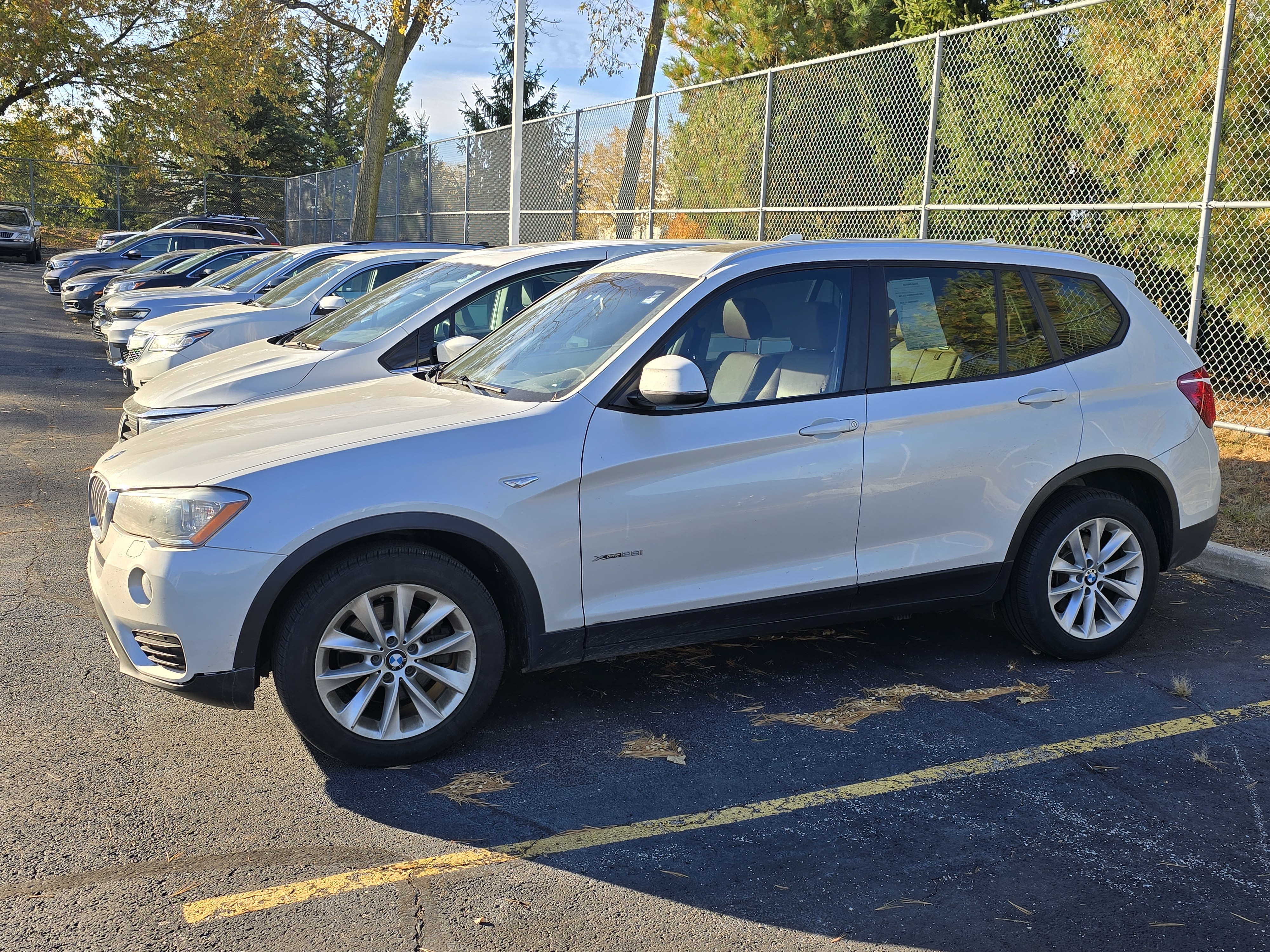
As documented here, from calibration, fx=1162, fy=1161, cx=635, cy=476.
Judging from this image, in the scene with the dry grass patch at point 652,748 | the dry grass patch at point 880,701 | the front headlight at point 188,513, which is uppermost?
the front headlight at point 188,513

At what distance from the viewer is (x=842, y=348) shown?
476 centimetres

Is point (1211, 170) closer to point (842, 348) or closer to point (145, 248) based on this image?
point (842, 348)

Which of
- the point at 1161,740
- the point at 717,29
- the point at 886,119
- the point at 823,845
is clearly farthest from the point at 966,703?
the point at 717,29

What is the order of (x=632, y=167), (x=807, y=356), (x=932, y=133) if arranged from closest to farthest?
(x=807, y=356), (x=932, y=133), (x=632, y=167)

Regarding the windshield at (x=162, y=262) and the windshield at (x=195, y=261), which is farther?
the windshield at (x=162, y=262)

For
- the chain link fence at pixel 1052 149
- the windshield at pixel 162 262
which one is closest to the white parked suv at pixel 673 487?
the chain link fence at pixel 1052 149

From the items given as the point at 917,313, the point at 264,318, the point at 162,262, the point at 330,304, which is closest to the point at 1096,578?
the point at 917,313

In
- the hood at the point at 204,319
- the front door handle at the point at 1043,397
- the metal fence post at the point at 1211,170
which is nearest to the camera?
the front door handle at the point at 1043,397

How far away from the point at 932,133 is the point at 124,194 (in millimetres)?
46942

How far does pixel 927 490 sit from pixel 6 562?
196 inches

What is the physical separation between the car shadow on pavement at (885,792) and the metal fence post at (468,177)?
725 inches

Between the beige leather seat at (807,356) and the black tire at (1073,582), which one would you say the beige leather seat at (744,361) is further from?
the black tire at (1073,582)

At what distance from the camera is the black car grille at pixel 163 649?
382 cm

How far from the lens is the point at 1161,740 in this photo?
4.43 meters
